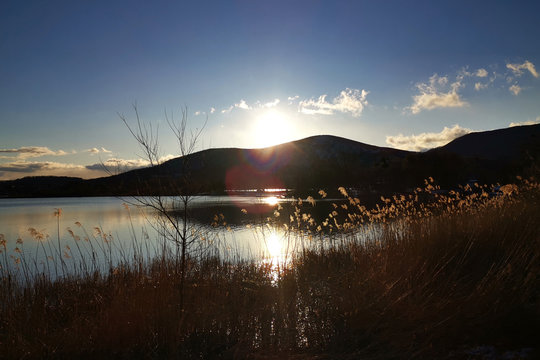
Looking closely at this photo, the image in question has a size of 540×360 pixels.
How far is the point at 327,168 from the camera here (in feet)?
335

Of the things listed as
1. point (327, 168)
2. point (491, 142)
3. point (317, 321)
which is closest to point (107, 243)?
point (317, 321)

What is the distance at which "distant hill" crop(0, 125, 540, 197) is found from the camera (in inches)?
207

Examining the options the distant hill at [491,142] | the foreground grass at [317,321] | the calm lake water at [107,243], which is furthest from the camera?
the distant hill at [491,142]

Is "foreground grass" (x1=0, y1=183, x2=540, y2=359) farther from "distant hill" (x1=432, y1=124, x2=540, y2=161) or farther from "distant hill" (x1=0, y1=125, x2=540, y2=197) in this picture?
"distant hill" (x1=432, y1=124, x2=540, y2=161)

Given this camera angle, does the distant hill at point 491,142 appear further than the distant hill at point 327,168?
Yes

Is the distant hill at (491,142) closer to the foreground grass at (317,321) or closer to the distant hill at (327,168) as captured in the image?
the distant hill at (327,168)

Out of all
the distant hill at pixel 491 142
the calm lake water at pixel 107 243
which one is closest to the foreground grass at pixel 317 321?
the calm lake water at pixel 107 243

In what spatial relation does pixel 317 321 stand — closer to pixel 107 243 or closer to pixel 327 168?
pixel 107 243

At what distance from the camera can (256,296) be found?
5879mm

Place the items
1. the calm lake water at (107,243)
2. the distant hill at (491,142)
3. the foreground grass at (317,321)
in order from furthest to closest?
1. the distant hill at (491,142)
2. the calm lake water at (107,243)
3. the foreground grass at (317,321)

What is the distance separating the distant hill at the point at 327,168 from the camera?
5.27 metres

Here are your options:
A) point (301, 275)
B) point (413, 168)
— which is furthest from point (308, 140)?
point (301, 275)

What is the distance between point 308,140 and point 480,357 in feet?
613

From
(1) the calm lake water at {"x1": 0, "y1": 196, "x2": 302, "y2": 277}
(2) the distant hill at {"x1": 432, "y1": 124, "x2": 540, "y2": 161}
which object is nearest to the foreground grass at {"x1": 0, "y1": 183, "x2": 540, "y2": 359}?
(1) the calm lake water at {"x1": 0, "y1": 196, "x2": 302, "y2": 277}
